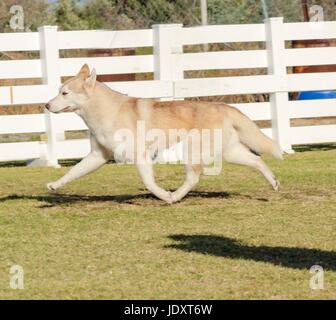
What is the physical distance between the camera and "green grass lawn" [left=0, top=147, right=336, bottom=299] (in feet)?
20.5

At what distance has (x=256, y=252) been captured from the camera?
7.22 m

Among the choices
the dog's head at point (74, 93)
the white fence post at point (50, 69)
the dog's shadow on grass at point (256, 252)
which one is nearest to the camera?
the dog's shadow on grass at point (256, 252)

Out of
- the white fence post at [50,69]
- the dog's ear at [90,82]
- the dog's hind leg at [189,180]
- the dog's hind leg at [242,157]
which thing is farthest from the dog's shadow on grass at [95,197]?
the white fence post at [50,69]

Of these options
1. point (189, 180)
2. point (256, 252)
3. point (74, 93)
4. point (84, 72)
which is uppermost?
point (84, 72)

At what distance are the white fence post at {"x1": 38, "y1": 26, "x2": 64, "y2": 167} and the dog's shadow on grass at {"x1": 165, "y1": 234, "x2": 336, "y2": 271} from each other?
6399 mm

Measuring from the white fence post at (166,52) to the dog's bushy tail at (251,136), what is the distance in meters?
4.46

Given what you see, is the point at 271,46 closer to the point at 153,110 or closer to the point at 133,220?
the point at 153,110

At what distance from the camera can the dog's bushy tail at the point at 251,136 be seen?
387 inches

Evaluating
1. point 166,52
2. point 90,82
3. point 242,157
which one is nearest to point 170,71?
point 166,52

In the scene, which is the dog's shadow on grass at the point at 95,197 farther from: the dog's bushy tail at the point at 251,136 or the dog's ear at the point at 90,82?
the dog's ear at the point at 90,82

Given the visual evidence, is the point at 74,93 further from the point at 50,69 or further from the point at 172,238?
the point at 50,69

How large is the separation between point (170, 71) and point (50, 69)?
1.65 m

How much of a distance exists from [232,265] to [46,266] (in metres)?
1.22

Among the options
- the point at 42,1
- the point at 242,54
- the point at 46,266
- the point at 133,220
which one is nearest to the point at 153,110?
the point at 133,220
